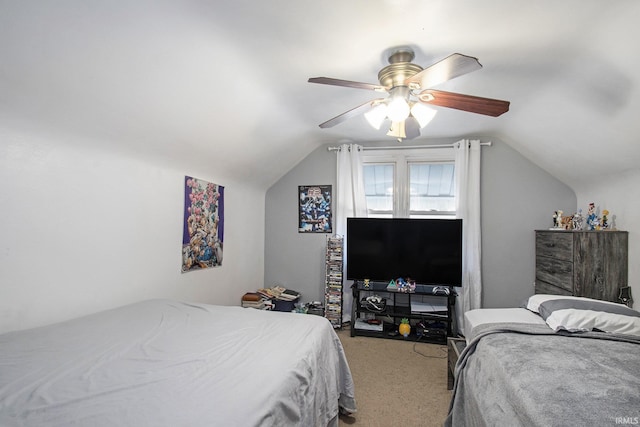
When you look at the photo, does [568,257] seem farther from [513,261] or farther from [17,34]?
[17,34]

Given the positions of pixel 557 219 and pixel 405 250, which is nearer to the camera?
pixel 557 219

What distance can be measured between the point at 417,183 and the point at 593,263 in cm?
→ 191

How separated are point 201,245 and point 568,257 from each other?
3550 millimetres

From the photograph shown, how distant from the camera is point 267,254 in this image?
431 cm

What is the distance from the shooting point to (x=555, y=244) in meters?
3.06

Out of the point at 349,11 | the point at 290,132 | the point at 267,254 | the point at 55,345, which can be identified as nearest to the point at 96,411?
the point at 55,345

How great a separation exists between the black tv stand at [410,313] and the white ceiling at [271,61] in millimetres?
2026

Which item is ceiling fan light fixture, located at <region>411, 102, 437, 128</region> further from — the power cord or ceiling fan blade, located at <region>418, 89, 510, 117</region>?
the power cord

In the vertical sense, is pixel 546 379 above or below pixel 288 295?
above

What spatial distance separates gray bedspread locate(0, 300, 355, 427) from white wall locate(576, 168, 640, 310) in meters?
2.56

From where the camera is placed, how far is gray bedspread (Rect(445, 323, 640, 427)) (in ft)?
3.60

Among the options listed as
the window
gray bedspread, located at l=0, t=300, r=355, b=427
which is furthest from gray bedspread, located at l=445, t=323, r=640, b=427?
the window

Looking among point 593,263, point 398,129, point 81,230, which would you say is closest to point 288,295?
point 81,230

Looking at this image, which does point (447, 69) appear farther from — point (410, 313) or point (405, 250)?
point (410, 313)
